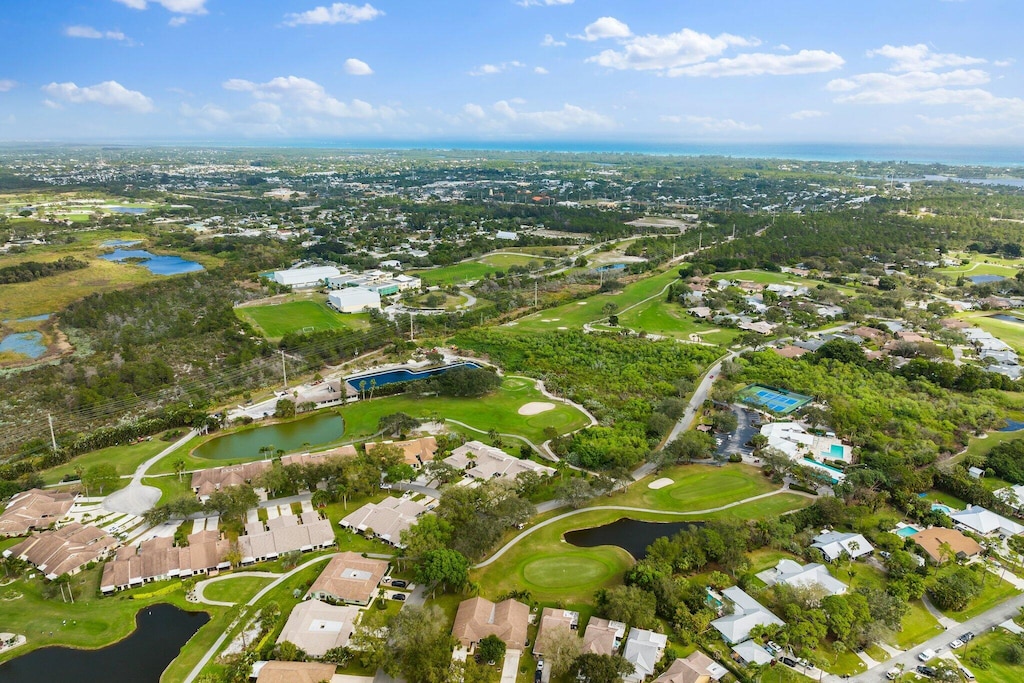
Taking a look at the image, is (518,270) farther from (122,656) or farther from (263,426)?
(122,656)

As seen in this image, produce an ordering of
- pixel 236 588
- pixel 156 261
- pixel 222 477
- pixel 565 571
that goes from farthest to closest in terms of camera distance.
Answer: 1. pixel 156 261
2. pixel 222 477
3. pixel 565 571
4. pixel 236 588

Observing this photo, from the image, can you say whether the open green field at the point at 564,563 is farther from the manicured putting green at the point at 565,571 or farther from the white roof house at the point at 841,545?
the white roof house at the point at 841,545

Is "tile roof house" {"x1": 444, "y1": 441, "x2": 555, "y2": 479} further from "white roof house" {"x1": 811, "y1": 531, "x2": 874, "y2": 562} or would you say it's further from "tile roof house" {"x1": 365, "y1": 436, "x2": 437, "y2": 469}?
"white roof house" {"x1": 811, "y1": 531, "x2": 874, "y2": 562}

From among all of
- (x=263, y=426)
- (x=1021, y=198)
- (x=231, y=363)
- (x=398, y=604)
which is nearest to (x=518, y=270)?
(x=231, y=363)

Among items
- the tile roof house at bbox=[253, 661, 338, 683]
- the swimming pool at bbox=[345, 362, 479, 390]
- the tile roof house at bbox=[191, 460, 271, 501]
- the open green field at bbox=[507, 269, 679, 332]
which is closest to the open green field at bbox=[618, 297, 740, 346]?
the open green field at bbox=[507, 269, 679, 332]

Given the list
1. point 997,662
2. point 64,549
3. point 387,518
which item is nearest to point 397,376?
point 387,518

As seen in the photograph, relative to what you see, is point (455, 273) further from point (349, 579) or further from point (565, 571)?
point (349, 579)
